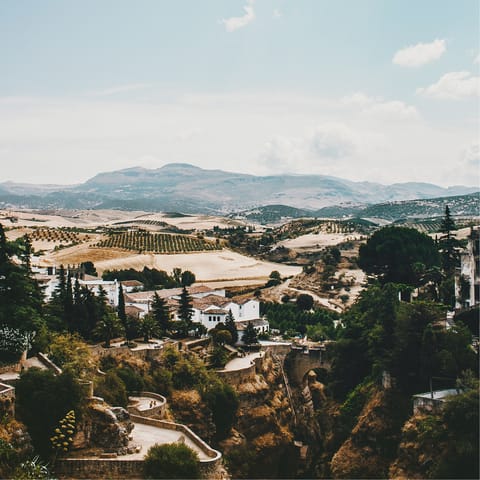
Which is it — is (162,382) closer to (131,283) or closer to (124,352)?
(124,352)

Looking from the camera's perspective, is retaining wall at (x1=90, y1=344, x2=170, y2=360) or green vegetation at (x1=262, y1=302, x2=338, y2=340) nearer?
retaining wall at (x1=90, y1=344, x2=170, y2=360)

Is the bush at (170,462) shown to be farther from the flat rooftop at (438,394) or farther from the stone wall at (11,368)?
the flat rooftop at (438,394)

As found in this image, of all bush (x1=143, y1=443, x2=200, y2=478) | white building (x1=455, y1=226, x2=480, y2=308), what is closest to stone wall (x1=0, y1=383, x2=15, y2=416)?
bush (x1=143, y1=443, x2=200, y2=478)

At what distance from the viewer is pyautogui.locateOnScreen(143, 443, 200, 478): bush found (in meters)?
27.6

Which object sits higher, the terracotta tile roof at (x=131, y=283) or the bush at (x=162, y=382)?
the terracotta tile roof at (x=131, y=283)

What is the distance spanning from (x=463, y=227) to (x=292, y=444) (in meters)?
96.5

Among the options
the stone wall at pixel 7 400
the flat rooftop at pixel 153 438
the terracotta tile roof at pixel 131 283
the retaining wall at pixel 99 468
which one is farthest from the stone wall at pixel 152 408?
the terracotta tile roof at pixel 131 283

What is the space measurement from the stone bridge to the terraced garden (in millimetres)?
74542

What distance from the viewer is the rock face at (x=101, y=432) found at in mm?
29359

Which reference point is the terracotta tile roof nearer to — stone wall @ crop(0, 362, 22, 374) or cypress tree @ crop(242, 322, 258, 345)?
cypress tree @ crop(242, 322, 258, 345)

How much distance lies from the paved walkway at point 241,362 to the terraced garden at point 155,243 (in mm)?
74702

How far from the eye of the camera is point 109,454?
1143 inches

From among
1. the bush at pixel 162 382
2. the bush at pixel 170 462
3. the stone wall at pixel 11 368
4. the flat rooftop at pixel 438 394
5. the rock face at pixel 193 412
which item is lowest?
the rock face at pixel 193 412

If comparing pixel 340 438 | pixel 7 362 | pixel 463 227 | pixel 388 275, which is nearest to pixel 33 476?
pixel 7 362
